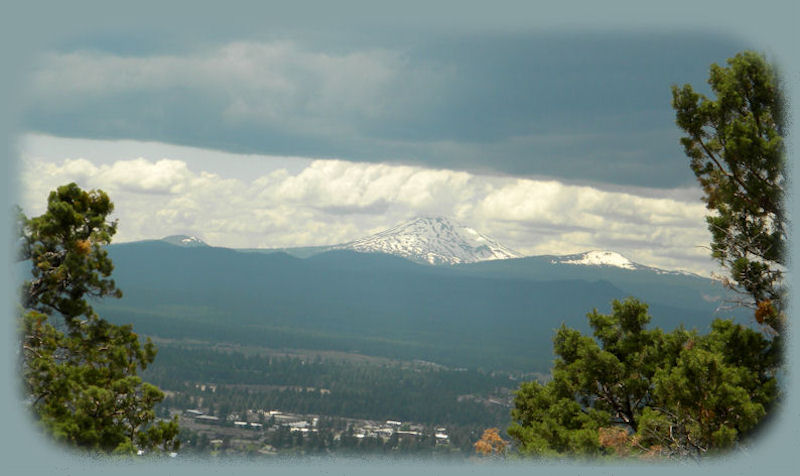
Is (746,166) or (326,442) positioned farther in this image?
(326,442)

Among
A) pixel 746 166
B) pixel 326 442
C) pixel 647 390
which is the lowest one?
pixel 326 442

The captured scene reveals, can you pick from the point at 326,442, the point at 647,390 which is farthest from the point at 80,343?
the point at 326,442

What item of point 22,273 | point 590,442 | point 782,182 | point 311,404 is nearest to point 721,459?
point 590,442

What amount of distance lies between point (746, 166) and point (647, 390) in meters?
7.36

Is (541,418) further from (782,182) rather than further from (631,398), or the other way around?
(782,182)

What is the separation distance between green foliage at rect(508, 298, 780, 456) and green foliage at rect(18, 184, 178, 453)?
32.3 feet

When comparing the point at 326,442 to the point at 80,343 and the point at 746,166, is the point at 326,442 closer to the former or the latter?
the point at 80,343

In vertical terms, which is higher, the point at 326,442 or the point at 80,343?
the point at 80,343

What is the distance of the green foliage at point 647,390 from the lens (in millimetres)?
15609

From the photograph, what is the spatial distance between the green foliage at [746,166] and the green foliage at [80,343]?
14603 millimetres

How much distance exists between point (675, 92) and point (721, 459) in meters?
9.86

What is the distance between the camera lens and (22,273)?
20.3m

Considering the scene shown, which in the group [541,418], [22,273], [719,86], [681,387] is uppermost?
[719,86]

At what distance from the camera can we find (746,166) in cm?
1855
